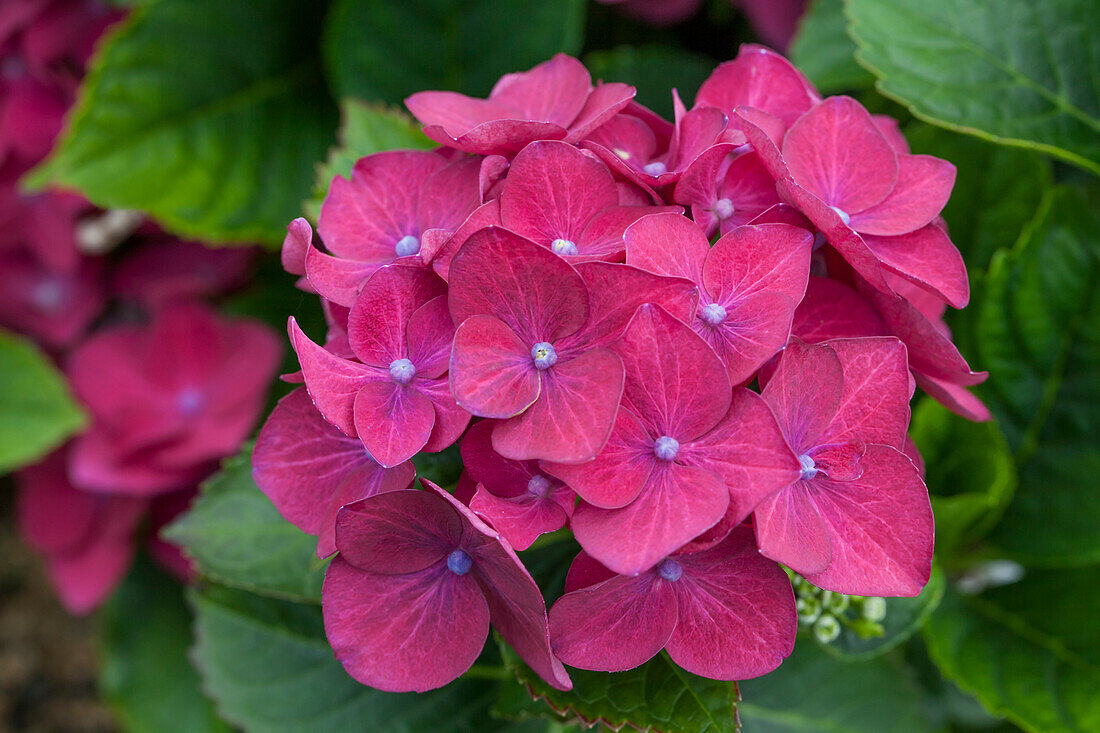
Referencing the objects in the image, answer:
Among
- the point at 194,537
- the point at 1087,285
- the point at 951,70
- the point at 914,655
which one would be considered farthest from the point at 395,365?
the point at 914,655

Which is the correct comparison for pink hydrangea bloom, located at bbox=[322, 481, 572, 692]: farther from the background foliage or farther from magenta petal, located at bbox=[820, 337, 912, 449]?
magenta petal, located at bbox=[820, 337, 912, 449]

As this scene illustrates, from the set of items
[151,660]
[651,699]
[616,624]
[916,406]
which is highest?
[616,624]

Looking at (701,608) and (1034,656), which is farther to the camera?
(1034,656)

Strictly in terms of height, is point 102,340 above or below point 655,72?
below

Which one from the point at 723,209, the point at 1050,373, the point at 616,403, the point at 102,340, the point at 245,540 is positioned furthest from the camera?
the point at 102,340

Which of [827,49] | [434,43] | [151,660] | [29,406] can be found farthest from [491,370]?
[151,660]

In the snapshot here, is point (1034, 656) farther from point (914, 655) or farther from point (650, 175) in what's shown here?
point (650, 175)

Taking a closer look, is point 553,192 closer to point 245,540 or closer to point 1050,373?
point 245,540
